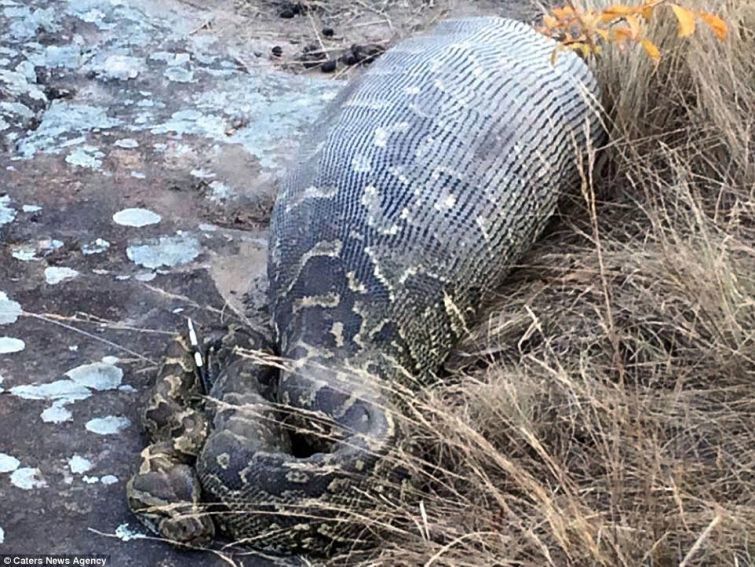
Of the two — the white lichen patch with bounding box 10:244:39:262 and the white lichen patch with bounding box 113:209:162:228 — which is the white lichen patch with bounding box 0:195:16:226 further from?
the white lichen patch with bounding box 113:209:162:228

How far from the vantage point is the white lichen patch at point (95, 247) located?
240 inches

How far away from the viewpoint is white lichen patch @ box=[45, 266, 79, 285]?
19.2 feet

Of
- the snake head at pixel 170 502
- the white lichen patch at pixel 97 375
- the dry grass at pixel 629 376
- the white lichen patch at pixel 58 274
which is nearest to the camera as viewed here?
the dry grass at pixel 629 376

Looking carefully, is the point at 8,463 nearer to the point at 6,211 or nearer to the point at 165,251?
the point at 165,251

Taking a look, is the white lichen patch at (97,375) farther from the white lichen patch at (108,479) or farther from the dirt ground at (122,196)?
the white lichen patch at (108,479)

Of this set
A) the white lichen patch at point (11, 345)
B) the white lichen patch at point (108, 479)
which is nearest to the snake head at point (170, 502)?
the white lichen patch at point (108, 479)

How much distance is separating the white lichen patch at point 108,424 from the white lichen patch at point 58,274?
0.97 m

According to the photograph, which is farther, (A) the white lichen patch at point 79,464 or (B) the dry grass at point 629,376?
(A) the white lichen patch at point 79,464

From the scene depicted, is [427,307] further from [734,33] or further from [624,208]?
[734,33]

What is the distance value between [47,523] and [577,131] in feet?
9.91

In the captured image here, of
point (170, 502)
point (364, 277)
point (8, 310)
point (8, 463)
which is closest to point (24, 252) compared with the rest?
point (8, 310)

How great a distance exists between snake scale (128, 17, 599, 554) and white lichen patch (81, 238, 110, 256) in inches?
36.0

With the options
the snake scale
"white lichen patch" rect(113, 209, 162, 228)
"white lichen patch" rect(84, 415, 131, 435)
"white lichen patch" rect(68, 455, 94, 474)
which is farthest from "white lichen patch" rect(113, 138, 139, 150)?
"white lichen patch" rect(68, 455, 94, 474)

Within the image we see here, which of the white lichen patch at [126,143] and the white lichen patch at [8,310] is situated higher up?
the white lichen patch at [126,143]
